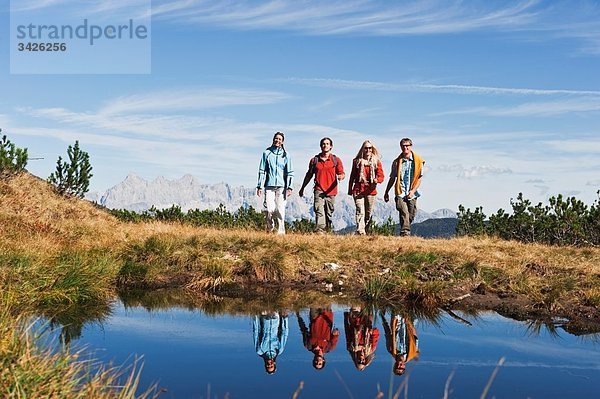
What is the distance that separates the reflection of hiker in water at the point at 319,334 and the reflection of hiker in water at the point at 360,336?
10.2 inches

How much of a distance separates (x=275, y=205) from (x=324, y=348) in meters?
9.82

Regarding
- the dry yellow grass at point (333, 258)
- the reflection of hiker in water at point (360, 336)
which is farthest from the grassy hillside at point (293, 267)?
the reflection of hiker in water at point (360, 336)

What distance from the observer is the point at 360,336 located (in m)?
10.3

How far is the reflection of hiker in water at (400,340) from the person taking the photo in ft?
29.6

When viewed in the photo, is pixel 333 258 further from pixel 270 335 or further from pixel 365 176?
pixel 270 335

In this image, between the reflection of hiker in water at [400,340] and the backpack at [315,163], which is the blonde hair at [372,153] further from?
the reflection of hiker in water at [400,340]

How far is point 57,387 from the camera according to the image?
5793 mm

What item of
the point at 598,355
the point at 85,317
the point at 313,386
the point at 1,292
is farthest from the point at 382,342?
the point at 1,292

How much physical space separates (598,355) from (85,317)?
830 cm

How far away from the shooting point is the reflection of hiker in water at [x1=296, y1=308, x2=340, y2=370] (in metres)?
9.36

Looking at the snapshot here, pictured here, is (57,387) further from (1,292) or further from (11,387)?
(1,292)

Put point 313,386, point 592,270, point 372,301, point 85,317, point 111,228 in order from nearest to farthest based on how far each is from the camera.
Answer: point 313,386 < point 85,317 < point 372,301 < point 592,270 < point 111,228

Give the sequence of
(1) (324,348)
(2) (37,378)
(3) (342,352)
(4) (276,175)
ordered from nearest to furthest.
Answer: (2) (37,378) < (3) (342,352) < (1) (324,348) < (4) (276,175)

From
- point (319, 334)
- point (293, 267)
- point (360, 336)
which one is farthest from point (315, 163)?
point (360, 336)
